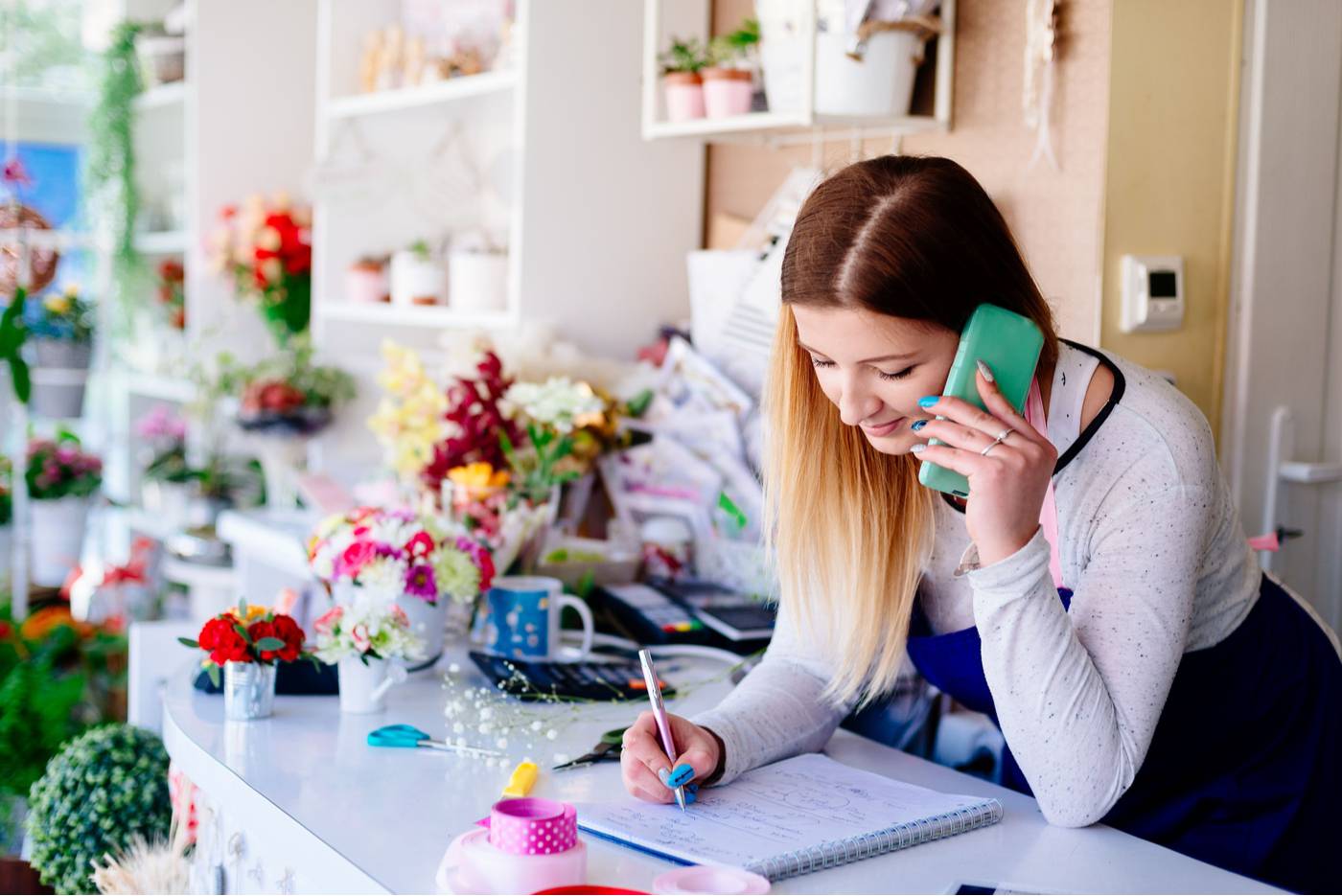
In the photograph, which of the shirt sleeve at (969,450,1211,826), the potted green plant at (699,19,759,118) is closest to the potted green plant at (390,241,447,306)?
the potted green plant at (699,19,759,118)

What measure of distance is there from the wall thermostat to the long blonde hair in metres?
0.62

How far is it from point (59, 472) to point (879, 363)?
3277mm

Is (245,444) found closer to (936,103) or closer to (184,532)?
(184,532)

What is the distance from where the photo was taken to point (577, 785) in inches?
54.1

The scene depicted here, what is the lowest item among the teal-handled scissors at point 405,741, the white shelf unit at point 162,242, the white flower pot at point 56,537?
the white flower pot at point 56,537

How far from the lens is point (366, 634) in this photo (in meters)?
1.58

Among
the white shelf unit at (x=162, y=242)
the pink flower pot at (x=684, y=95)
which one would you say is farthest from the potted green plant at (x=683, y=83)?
the white shelf unit at (x=162, y=242)

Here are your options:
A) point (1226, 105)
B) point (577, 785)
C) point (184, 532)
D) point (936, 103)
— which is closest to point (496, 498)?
point (577, 785)

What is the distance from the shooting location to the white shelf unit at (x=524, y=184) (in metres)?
2.53

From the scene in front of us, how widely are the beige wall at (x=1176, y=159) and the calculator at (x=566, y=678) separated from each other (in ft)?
2.78

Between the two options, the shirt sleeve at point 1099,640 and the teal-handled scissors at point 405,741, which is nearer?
the shirt sleeve at point 1099,640

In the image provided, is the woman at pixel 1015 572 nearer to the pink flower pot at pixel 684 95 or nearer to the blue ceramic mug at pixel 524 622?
the blue ceramic mug at pixel 524 622

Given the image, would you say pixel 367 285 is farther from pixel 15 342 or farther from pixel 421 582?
pixel 421 582

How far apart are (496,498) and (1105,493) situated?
A: 1.05 metres
